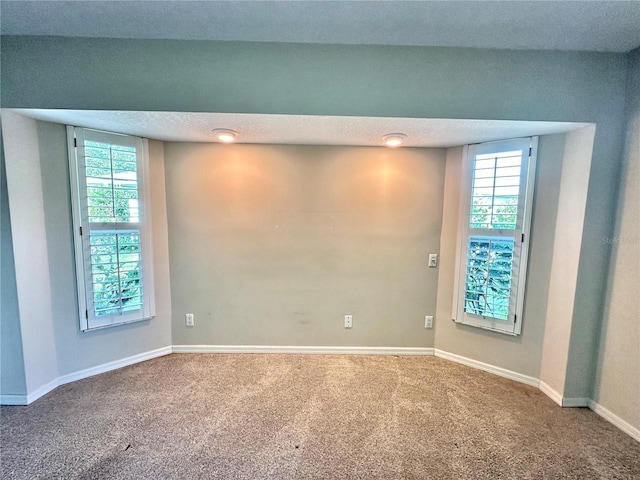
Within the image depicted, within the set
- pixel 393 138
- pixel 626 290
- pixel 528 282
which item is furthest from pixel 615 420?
pixel 393 138

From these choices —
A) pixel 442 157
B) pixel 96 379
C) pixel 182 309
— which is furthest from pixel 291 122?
pixel 96 379

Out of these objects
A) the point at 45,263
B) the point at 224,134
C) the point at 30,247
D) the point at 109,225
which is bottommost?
the point at 45,263

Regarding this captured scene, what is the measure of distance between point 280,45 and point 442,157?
68.9 inches

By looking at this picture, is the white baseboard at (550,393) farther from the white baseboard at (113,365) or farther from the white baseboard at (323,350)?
the white baseboard at (113,365)

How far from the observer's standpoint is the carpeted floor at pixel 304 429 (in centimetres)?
151

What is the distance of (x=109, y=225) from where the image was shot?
230 cm

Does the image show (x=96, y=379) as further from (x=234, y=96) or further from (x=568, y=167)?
(x=568, y=167)

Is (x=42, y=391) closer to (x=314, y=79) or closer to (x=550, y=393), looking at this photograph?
(x=314, y=79)

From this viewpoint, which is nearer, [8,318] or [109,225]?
[8,318]

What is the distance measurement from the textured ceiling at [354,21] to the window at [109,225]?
0.81 m

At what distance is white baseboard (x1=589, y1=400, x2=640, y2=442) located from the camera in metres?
1.76

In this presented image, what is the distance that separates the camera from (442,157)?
2578 millimetres

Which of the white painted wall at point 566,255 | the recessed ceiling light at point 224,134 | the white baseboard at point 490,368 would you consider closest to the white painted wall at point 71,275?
the recessed ceiling light at point 224,134

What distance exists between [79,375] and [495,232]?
3881 mm
